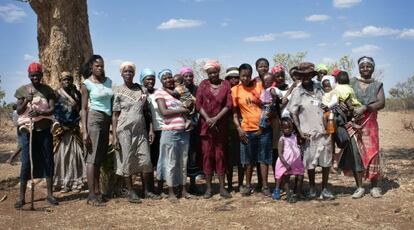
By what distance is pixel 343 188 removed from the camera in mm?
6434

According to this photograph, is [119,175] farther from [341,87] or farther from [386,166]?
[386,166]

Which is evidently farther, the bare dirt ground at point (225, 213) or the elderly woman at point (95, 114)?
the elderly woman at point (95, 114)

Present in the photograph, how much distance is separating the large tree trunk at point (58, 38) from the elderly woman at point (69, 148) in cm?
112

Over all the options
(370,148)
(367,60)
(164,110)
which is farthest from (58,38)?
(370,148)

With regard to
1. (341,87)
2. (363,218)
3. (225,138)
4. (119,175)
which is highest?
(341,87)

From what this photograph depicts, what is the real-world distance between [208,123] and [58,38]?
10.7 feet

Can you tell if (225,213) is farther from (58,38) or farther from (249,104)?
(58,38)

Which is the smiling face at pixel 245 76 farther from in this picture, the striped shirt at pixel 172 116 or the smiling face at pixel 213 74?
the striped shirt at pixel 172 116

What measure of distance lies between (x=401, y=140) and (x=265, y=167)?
33.1 ft

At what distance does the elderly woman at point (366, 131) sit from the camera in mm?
5672

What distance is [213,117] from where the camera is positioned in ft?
18.5

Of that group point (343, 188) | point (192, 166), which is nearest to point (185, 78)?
point (192, 166)

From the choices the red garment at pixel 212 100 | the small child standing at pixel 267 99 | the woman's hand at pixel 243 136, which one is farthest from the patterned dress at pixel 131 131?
the small child standing at pixel 267 99

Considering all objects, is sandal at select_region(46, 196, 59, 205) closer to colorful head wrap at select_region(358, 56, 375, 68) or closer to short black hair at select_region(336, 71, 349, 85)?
short black hair at select_region(336, 71, 349, 85)
